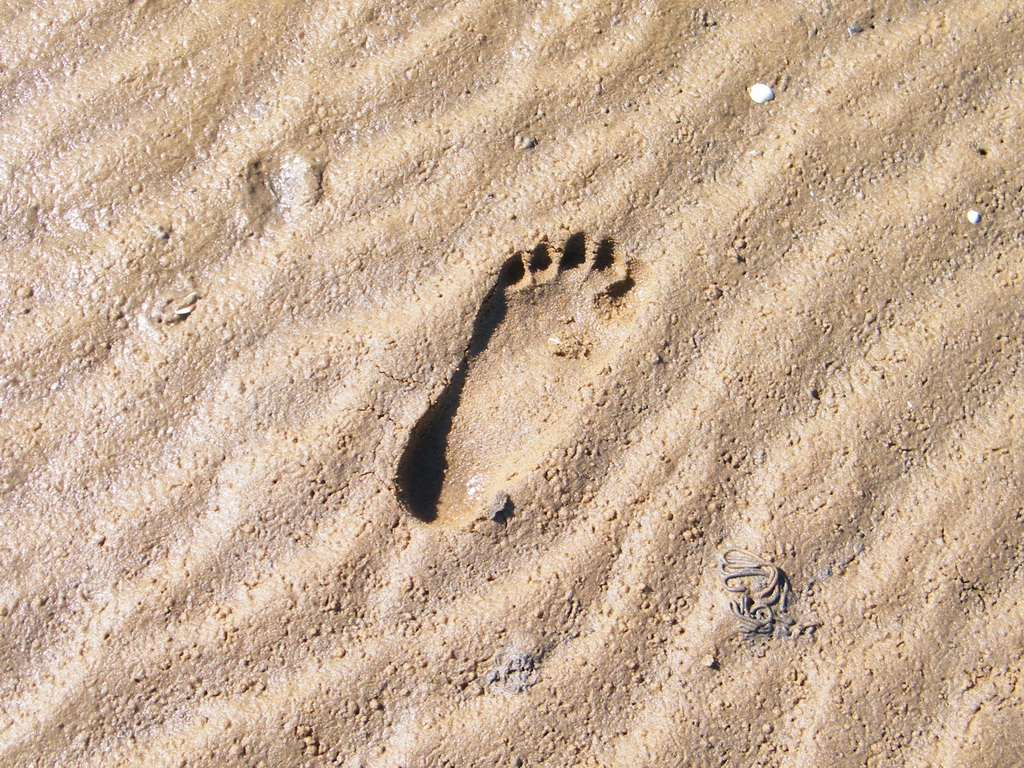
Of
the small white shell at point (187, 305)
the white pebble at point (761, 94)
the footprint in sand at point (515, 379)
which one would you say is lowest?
the footprint in sand at point (515, 379)

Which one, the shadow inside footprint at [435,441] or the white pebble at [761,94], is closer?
the shadow inside footprint at [435,441]

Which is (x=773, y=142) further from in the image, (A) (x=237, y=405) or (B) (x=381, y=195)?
(A) (x=237, y=405)

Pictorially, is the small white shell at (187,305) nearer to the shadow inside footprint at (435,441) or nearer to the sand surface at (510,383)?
the sand surface at (510,383)

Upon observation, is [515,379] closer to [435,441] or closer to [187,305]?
[435,441]

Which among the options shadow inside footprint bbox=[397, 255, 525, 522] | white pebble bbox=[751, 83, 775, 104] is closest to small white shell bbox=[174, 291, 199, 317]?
shadow inside footprint bbox=[397, 255, 525, 522]

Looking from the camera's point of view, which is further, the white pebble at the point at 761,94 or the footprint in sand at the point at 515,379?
the white pebble at the point at 761,94

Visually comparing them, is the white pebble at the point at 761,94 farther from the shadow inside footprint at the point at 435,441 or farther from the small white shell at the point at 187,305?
the small white shell at the point at 187,305

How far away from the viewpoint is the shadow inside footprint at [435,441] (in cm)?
150

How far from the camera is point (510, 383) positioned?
153 cm

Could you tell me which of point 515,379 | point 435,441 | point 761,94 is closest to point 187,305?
point 435,441

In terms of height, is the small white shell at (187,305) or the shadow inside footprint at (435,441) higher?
the small white shell at (187,305)

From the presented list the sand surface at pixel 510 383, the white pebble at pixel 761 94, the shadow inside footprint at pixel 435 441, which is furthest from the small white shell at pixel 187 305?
the white pebble at pixel 761 94

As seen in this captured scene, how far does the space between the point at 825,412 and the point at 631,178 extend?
1.99 feet

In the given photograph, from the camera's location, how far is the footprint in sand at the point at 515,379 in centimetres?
150
